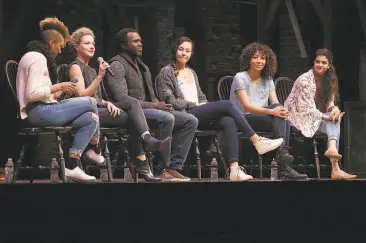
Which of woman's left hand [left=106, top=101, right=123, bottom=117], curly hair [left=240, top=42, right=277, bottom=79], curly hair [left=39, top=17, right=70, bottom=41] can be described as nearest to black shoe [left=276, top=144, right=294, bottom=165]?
curly hair [left=240, top=42, right=277, bottom=79]

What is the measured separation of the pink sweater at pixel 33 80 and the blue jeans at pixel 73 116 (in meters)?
0.06

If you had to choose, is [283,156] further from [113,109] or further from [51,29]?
[51,29]

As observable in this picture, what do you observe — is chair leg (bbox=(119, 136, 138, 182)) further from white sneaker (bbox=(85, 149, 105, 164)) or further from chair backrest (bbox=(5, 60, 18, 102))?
chair backrest (bbox=(5, 60, 18, 102))

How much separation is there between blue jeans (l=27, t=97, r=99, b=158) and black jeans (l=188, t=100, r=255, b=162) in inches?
37.1

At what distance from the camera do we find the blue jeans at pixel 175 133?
7.55 m

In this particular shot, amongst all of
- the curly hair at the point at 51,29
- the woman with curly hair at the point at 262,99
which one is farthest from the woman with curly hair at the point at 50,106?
the woman with curly hair at the point at 262,99

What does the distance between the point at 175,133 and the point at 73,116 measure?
84 centimetres

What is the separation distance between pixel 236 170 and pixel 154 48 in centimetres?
337

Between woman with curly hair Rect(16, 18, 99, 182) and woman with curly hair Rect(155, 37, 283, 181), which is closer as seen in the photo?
woman with curly hair Rect(16, 18, 99, 182)

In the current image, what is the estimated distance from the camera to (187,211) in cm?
670

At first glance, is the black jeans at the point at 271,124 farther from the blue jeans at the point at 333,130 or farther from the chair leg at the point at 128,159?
the chair leg at the point at 128,159

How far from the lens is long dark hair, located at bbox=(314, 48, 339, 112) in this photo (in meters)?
8.34

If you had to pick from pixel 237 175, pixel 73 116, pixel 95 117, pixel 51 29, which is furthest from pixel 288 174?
pixel 51 29

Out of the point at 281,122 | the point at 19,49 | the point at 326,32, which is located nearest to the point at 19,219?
the point at 281,122
